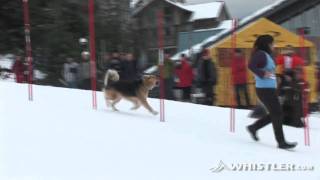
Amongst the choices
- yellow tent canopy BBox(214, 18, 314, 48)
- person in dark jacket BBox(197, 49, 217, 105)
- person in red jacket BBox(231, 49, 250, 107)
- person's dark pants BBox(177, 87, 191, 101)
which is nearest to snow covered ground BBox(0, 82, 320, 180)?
person in red jacket BBox(231, 49, 250, 107)

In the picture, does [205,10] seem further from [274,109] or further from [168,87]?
[274,109]

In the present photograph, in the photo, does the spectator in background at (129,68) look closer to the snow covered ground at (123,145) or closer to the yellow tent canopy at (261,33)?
the yellow tent canopy at (261,33)

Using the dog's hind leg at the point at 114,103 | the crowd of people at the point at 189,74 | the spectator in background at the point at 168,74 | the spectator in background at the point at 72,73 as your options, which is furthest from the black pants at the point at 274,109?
the spectator in background at the point at 72,73

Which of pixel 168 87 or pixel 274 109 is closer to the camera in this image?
pixel 274 109

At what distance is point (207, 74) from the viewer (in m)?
13.8

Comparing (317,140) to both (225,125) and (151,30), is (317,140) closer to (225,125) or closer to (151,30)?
(225,125)

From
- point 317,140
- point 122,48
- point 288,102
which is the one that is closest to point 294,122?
point 288,102

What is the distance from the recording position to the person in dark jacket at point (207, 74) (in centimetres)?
1360

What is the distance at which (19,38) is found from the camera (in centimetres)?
2138

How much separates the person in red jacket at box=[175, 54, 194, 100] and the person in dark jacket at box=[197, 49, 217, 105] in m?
0.39

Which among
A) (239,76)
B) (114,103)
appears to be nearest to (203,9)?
(239,76)

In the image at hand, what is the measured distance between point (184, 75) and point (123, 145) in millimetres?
7087

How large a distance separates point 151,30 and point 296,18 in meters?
23.8

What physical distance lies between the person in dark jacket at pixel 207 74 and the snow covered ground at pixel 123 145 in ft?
10.3
